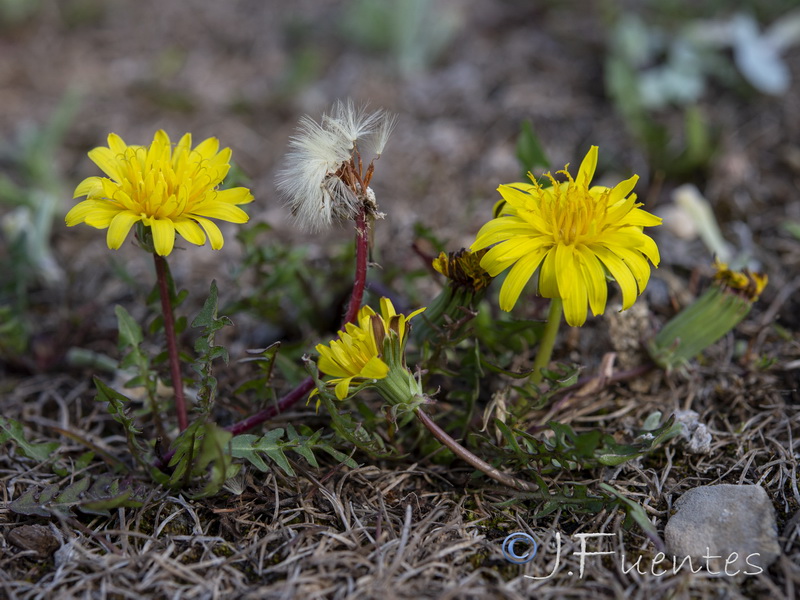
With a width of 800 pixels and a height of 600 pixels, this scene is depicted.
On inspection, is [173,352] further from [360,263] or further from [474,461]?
[474,461]

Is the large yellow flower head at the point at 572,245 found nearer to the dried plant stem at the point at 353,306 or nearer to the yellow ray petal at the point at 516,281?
the yellow ray petal at the point at 516,281

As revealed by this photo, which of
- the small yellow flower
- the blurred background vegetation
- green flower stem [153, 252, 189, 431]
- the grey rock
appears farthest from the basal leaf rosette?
green flower stem [153, 252, 189, 431]

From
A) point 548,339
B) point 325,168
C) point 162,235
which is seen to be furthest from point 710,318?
point 162,235

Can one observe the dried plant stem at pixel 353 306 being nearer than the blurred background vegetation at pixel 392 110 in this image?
Yes

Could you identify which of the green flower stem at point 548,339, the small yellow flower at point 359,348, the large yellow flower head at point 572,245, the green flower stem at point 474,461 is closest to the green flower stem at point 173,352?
the small yellow flower at point 359,348

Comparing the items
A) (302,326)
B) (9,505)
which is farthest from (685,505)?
(9,505)

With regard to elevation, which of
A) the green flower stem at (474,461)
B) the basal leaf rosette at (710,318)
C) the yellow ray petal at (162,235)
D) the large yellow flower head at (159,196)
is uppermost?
the large yellow flower head at (159,196)
